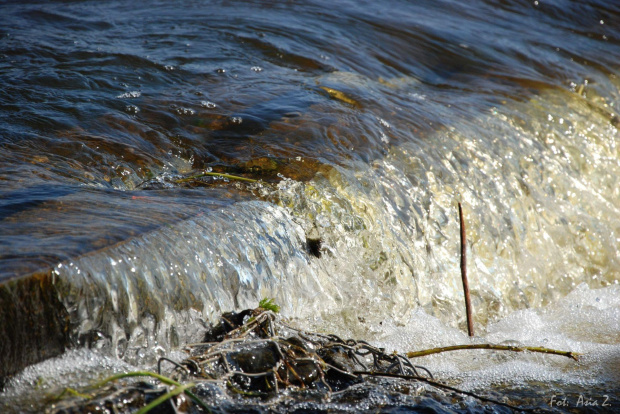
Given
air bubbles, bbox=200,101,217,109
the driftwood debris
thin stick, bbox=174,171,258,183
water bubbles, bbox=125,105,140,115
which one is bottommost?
the driftwood debris

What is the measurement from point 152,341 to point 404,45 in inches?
213

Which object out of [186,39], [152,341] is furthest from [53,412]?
[186,39]

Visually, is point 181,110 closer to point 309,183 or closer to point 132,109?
point 132,109

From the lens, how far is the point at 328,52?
6492mm

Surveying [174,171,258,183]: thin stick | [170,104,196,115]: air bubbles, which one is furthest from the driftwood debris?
[170,104,196,115]: air bubbles

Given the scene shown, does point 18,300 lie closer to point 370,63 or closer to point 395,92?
point 395,92

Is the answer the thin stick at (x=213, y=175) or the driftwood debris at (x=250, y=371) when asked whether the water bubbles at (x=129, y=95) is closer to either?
the thin stick at (x=213, y=175)

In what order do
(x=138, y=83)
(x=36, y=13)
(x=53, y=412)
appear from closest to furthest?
(x=53, y=412)
(x=138, y=83)
(x=36, y=13)

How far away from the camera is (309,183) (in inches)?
154

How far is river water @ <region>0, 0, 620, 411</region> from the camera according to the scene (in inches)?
109

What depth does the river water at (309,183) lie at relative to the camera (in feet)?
9.09

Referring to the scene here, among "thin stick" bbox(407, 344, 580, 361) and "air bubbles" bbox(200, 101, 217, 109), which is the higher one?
"air bubbles" bbox(200, 101, 217, 109)

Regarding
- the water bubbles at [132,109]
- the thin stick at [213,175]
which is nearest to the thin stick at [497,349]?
the thin stick at [213,175]

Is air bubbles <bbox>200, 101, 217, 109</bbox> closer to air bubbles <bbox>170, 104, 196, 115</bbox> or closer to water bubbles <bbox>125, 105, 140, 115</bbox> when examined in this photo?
air bubbles <bbox>170, 104, 196, 115</bbox>
